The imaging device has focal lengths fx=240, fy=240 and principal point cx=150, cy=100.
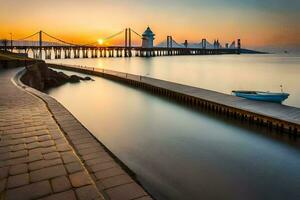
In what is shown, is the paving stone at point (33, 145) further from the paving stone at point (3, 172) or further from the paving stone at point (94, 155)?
the paving stone at point (94, 155)

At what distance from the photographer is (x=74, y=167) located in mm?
4539

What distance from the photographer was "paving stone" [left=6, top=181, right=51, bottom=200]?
3.59 metres

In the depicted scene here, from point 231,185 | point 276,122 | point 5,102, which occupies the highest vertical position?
point 5,102

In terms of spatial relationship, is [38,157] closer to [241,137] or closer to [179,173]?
[179,173]

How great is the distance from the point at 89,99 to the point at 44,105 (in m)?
18.4

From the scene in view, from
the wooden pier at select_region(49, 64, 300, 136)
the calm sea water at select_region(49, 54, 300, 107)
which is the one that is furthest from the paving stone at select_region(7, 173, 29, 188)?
the calm sea water at select_region(49, 54, 300, 107)

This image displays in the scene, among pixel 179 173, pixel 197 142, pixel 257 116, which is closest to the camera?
pixel 179 173

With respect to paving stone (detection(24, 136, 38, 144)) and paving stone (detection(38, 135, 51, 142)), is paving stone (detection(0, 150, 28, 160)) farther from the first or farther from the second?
paving stone (detection(38, 135, 51, 142))

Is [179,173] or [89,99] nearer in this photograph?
[179,173]

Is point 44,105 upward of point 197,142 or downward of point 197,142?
upward

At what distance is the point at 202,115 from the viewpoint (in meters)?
18.8

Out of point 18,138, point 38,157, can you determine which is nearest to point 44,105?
point 18,138

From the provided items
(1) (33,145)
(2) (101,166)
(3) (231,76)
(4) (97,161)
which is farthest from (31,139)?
(3) (231,76)

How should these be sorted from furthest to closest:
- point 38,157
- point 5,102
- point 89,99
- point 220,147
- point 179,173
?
point 89,99 → point 220,147 → point 5,102 → point 179,173 → point 38,157
